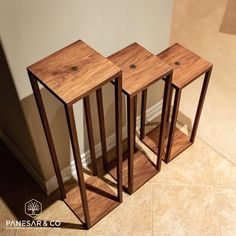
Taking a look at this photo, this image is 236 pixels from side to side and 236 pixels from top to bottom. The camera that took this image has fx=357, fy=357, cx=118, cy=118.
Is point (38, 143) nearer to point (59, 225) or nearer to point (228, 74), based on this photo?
point (59, 225)

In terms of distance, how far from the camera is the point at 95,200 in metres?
1.76

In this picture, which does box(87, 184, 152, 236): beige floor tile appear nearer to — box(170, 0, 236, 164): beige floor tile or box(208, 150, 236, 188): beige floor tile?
box(208, 150, 236, 188): beige floor tile

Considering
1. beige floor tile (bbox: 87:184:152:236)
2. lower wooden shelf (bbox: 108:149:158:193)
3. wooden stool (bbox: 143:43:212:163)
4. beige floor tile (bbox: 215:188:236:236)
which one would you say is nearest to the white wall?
wooden stool (bbox: 143:43:212:163)

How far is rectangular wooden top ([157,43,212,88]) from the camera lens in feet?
5.30

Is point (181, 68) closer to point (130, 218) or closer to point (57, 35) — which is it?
point (57, 35)

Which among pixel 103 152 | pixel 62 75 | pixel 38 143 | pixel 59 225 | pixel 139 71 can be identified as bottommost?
pixel 59 225

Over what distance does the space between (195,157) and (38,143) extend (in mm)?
880

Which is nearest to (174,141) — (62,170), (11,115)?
(62,170)

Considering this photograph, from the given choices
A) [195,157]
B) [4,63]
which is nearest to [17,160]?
[4,63]

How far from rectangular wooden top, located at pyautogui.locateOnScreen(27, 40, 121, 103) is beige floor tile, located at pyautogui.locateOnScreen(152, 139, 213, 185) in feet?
2.82

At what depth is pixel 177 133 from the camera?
2.05 m

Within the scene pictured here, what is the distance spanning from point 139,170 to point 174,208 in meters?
0.26

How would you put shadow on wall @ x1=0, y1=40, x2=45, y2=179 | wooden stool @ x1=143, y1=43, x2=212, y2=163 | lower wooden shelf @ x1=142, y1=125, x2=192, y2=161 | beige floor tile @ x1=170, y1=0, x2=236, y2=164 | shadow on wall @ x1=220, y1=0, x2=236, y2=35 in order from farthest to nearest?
shadow on wall @ x1=220, y1=0, x2=236, y2=35 → beige floor tile @ x1=170, y1=0, x2=236, y2=164 → lower wooden shelf @ x1=142, y1=125, x2=192, y2=161 → wooden stool @ x1=143, y1=43, x2=212, y2=163 → shadow on wall @ x1=0, y1=40, x2=45, y2=179

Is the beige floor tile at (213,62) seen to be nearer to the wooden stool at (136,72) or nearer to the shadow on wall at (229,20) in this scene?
the shadow on wall at (229,20)
